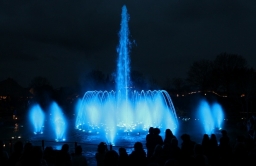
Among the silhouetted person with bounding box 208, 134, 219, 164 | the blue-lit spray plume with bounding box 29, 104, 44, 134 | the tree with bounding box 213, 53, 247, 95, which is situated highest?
the tree with bounding box 213, 53, 247, 95

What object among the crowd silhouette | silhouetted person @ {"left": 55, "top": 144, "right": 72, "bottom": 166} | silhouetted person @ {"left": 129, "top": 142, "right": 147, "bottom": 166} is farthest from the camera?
silhouetted person @ {"left": 55, "top": 144, "right": 72, "bottom": 166}

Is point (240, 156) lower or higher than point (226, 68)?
lower

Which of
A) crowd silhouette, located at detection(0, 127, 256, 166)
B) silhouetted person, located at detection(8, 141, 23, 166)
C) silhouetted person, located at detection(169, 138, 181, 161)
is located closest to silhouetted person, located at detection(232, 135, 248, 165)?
crowd silhouette, located at detection(0, 127, 256, 166)

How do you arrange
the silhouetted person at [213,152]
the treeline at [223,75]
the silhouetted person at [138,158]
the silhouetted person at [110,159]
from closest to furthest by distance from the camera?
the silhouetted person at [110,159], the silhouetted person at [138,158], the silhouetted person at [213,152], the treeline at [223,75]

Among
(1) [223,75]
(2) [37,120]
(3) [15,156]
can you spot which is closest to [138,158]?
(3) [15,156]

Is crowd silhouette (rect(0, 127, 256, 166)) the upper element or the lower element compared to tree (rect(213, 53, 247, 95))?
lower

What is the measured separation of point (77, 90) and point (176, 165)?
92820mm

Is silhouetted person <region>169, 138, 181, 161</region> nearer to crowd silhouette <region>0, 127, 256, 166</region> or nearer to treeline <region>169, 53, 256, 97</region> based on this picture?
crowd silhouette <region>0, 127, 256, 166</region>

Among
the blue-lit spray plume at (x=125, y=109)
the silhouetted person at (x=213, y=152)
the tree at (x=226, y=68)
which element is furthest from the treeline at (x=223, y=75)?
the silhouetted person at (x=213, y=152)

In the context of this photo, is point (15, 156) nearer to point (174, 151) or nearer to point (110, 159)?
point (110, 159)

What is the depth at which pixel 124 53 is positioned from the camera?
41250mm

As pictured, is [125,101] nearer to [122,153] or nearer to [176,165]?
[122,153]

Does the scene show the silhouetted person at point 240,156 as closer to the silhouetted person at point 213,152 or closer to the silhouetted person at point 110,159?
the silhouetted person at point 213,152

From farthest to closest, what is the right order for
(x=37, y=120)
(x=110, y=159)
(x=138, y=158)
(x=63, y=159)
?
1. (x=37, y=120)
2. (x=63, y=159)
3. (x=138, y=158)
4. (x=110, y=159)
